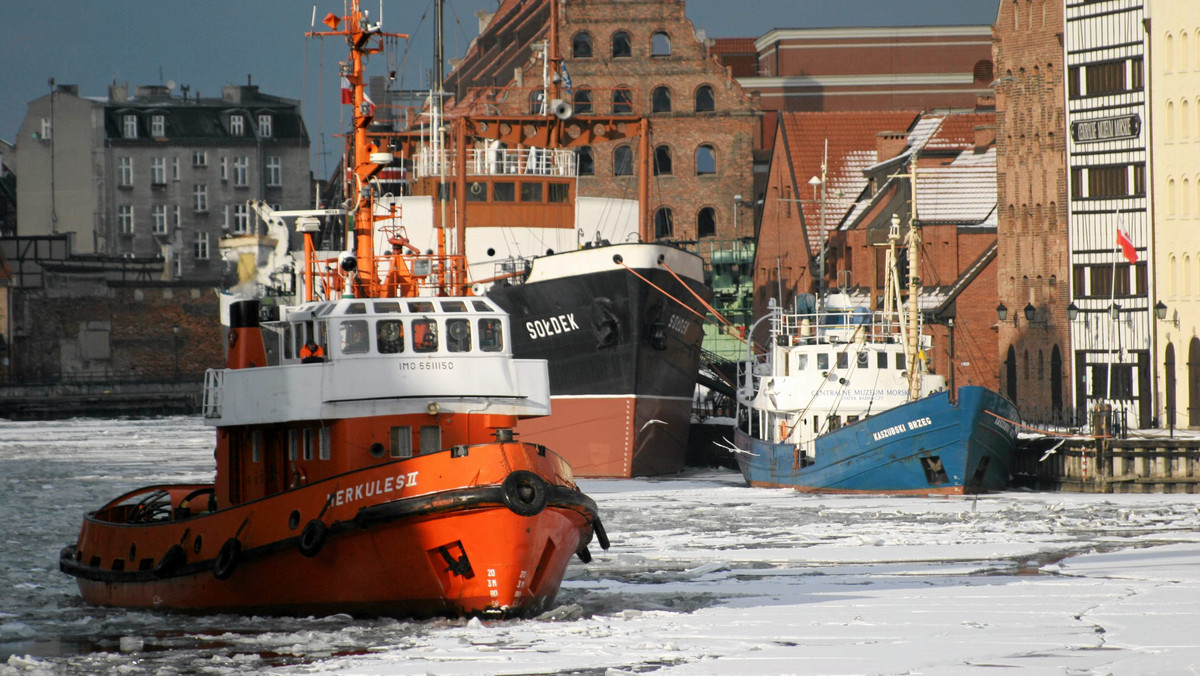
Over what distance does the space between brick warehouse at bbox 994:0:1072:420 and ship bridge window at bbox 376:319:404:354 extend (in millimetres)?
33748

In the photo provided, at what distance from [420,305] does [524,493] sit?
3232 millimetres

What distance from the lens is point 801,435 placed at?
38.4 metres

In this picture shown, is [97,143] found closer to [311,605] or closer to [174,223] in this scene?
[174,223]

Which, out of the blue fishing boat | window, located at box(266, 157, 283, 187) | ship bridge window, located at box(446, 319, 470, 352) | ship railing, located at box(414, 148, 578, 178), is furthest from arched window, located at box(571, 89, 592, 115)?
ship bridge window, located at box(446, 319, 470, 352)

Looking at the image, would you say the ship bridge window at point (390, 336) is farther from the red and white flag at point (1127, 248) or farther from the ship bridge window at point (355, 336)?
the red and white flag at point (1127, 248)

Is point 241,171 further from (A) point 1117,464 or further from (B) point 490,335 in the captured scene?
(B) point 490,335

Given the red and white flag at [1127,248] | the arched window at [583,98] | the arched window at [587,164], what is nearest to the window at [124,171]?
the arched window at [587,164]

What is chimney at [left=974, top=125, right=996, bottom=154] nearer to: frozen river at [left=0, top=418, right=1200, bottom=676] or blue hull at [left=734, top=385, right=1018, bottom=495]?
blue hull at [left=734, top=385, right=1018, bottom=495]

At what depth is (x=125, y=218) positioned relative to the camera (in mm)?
93688

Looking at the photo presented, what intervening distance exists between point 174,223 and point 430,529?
265ft

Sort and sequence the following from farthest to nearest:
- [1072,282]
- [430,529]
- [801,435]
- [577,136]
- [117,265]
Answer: [117,265] < [1072,282] < [577,136] < [801,435] < [430,529]

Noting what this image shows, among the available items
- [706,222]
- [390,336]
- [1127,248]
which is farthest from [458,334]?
[706,222]

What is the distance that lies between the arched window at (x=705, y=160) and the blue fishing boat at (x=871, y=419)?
104 ft

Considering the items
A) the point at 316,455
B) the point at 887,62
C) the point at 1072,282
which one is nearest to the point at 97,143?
the point at 887,62
